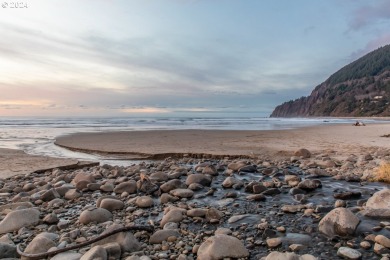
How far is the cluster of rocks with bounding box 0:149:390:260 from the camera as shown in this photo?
3.47m

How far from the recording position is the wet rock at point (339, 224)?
3852 millimetres

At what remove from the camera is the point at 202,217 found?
4570 millimetres

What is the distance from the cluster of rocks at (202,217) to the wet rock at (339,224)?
0.01m

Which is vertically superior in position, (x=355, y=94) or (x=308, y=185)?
(x=355, y=94)

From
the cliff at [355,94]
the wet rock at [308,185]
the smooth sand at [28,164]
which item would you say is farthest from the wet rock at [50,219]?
the cliff at [355,94]

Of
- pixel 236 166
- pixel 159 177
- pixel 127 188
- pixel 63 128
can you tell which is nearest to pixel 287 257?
pixel 127 188

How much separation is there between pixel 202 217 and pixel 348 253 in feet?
6.74

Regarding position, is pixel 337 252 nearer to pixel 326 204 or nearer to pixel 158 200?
pixel 326 204

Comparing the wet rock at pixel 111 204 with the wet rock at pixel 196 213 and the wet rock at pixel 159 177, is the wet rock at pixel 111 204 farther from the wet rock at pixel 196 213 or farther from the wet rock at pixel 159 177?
the wet rock at pixel 159 177

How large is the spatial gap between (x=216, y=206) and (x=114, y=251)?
2226 millimetres

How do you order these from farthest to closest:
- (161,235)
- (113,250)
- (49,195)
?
(49,195)
(161,235)
(113,250)

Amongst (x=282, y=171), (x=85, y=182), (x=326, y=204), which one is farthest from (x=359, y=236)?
(x=85, y=182)

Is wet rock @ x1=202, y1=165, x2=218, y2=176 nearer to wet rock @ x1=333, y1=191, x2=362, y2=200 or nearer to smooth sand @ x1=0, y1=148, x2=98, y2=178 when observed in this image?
wet rock @ x1=333, y1=191, x2=362, y2=200

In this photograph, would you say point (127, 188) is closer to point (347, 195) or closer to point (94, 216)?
point (94, 216)
